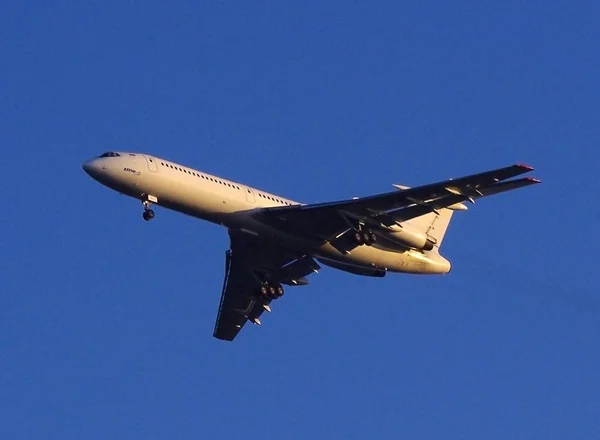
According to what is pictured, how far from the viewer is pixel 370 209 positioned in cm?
6181

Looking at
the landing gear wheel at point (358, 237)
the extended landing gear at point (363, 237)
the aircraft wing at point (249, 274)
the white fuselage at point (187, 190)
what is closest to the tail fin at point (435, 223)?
the extended landing gear at point (363, 237)

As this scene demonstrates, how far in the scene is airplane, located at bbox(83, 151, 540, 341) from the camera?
59.6m

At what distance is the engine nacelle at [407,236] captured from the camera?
62.9m

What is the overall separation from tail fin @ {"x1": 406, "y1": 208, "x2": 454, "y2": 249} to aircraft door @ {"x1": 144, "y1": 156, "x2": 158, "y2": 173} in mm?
12852

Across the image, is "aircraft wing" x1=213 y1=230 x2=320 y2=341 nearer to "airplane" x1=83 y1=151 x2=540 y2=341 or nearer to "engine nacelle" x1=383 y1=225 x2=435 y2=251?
"airplane" x1=83 y1=151 x2=540 y2=341

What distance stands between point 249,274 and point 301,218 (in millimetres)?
7470

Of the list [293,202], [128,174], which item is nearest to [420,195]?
[293,202]

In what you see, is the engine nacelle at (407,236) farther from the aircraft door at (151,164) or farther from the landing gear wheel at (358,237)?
the aircraft door at (151,164)

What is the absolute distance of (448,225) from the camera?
67.9 metres

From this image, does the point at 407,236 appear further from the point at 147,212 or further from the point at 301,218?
the point at 147,212

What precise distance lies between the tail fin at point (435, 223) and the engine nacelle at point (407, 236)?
196cm

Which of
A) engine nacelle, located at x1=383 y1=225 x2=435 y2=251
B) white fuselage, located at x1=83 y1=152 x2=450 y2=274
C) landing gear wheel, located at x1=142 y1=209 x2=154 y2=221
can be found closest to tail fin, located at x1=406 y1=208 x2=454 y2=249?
engine nacelle, located at x1=383 y1=225 x2=435 y2=251

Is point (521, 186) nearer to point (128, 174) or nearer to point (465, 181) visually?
point (465, 181)

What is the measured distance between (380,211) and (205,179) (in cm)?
790
